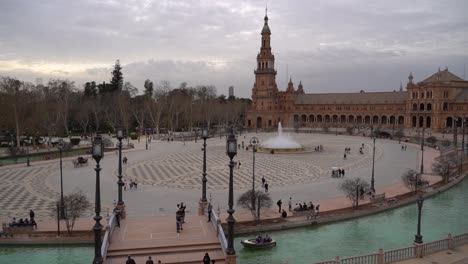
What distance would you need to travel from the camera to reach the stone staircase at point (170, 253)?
1588 cm

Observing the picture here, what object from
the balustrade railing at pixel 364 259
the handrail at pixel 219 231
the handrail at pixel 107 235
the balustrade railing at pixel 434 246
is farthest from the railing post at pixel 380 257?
the handrail at pixel 107 235

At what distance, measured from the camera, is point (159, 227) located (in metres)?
19.1

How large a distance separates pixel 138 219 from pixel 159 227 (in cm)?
210

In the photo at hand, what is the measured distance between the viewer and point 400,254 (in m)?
16.7

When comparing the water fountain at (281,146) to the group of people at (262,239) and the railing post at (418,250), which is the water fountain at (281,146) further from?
the railing post at (418,250)

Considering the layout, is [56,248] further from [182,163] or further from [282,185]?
[182,163]

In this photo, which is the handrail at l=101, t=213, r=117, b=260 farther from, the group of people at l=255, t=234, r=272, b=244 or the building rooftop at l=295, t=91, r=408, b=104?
the building rooftop at l=295, t=91, r=408, b=104

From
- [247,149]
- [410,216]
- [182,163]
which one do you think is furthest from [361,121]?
[410,216]

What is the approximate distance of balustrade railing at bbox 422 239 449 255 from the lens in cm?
1680

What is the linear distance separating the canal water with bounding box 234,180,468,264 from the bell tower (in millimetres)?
89582

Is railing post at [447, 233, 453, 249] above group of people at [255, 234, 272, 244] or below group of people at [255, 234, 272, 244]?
above

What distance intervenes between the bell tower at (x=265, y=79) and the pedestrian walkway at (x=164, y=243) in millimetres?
98299

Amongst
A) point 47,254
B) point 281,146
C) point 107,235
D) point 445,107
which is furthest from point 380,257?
point 445,107

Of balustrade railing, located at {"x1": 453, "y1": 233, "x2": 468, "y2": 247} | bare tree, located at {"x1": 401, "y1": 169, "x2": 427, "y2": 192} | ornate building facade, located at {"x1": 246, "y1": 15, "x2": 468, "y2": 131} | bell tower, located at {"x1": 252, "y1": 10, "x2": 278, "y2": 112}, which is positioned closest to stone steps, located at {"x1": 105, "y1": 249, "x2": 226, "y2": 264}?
balustrade railing, located at {"x1": 453, "y1": 233, "x2": 468, "y2": 247}
